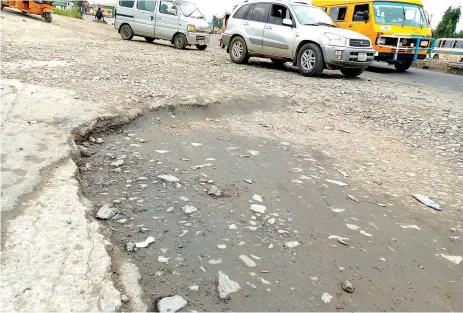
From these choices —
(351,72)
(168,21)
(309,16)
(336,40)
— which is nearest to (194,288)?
(336,40)

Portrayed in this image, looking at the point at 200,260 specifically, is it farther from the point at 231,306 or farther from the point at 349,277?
the point at 349,277

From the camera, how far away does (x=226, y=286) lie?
187cm

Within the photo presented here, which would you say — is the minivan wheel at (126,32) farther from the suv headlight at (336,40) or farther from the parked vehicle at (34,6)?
the suv headlight at (336,40)

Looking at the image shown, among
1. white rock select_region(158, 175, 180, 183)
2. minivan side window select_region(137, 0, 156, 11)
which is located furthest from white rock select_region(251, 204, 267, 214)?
minivan side window select_region(137, 0, 156, 11)

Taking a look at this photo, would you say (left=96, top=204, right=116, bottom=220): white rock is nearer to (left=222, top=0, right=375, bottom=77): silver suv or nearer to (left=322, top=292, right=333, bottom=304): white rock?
(left=322, top=292, right=333, bottom=304): white rock

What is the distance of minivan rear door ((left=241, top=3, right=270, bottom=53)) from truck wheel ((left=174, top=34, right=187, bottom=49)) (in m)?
4.24

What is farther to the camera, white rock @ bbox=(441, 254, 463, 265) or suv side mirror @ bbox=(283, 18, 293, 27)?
suv side mirror @ bbox=(283, 18, 293, 27)

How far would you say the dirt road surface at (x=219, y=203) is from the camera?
6.08ft

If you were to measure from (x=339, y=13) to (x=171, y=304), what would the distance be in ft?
44.2

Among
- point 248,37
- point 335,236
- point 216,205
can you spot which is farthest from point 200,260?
point 248,37

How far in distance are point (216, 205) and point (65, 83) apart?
12.3 ft

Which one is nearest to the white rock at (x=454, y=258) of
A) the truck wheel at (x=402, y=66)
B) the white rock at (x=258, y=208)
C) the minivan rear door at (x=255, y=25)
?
the white rock at (x=258, y=208)

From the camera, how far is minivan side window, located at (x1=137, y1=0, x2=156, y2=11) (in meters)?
14.1

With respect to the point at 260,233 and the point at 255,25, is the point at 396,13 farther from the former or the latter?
the point at 260,233
